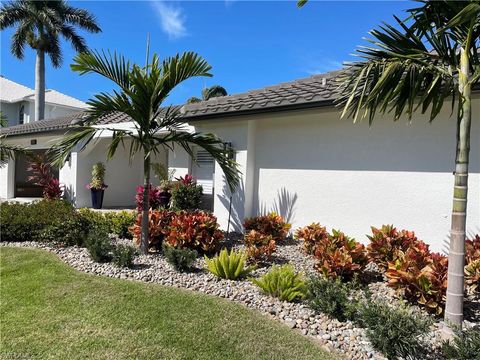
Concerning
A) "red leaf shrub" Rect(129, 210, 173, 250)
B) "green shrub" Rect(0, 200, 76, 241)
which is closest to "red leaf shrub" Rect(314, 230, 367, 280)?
"red leaf shrub" Rect(129, 210, 173, 250)

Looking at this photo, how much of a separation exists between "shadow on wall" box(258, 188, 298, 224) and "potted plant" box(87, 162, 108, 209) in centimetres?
782

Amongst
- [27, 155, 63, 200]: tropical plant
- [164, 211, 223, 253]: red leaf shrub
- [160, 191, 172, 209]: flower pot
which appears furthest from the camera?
[27, 155, 63, 200]: tropical plant

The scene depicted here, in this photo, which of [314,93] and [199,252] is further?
[314,93]

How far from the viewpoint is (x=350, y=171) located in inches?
296

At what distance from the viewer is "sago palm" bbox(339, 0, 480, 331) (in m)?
3.68

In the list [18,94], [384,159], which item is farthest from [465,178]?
[18,94]

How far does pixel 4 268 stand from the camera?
21.1 feet

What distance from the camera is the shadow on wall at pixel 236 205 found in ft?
29.6

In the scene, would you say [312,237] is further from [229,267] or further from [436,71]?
[436,71]

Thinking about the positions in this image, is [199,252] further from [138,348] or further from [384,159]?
[384,159]

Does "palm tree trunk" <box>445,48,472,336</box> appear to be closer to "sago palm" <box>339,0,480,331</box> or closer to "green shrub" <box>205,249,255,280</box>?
"sago palm" <box>339,0,480,331</box>

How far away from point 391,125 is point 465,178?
343 cm

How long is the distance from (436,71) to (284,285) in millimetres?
3202

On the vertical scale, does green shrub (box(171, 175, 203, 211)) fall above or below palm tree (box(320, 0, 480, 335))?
below
